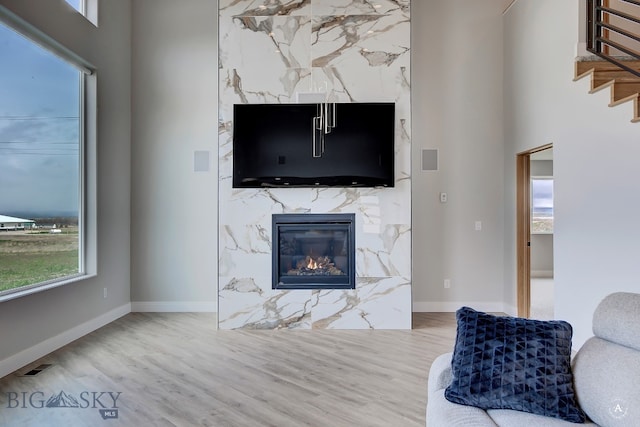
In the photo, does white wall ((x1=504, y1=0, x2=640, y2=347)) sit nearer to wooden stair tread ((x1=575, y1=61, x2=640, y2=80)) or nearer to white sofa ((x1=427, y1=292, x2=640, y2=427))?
wooden stair tread ((x1=575, y1=61, x2=640, y2=80))

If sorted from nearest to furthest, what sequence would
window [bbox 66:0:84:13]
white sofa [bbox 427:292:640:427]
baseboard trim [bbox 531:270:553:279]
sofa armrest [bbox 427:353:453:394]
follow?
white sofa [bbox 427:292:640:427], sofa armrest [bbox 427:353:453:394], window [bbox 66:0:84:13], baseboard trim [bbox 531:270:553:279]

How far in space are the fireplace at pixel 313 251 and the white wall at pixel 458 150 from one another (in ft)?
3.57

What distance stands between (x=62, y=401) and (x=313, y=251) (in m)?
2.57

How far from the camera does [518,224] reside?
458 centimetres

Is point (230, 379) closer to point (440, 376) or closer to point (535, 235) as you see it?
point (440, 376)

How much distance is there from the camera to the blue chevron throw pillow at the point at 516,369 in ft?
5.02

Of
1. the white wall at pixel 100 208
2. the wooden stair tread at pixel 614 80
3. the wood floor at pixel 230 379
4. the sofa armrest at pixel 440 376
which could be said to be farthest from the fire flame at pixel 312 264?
the wooden stair tread at pixel 614 80

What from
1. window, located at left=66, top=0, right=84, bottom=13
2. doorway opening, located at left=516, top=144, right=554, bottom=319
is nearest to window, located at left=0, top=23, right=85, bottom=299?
window, located at left=66, top=0, right=84, bottom=13

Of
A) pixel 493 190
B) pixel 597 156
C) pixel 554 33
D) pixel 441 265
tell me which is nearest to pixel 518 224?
pixel 493 190

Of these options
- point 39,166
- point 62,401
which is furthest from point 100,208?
point 62,401

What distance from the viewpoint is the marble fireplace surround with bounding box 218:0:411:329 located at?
4270 mm

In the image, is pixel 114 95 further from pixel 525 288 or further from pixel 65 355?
pixel 525 288

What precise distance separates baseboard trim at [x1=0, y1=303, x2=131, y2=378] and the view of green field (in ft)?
1.77

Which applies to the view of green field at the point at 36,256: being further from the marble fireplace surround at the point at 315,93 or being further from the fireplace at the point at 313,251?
the fireplace at the point at 313,251
